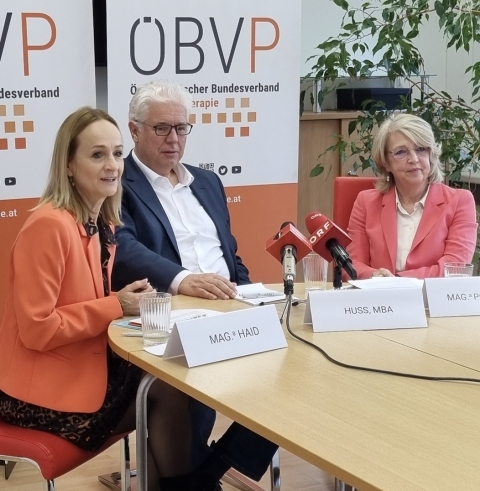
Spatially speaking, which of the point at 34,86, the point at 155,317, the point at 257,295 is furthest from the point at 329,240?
the point at 34,86

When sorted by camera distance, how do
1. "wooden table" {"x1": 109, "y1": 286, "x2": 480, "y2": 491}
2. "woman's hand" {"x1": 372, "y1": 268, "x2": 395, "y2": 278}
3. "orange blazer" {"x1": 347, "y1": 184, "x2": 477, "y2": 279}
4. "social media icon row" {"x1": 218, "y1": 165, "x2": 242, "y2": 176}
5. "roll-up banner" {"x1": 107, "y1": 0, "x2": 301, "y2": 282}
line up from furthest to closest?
"social media icon row" {"x1": 218, "y1": 165, "x2": 242, "y2": 176} → "roll-up banner" {"x1": 107, "y1": 0, "x2": 301, "y2": 282} → "orange blazer" {"x1": 347, "y1": 184, "x2": 477, "y2": 279} → "woman's hand" {"x1": 372, "y1": 268, "x2": 395, "y2": 278} → "wooden table" {"x1": 109, "y1": 286, "x2": 480, "y2": 491}

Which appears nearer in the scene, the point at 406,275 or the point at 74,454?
the point at 74,454

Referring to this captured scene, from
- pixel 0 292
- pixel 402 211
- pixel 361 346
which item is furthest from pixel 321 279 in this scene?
pixel 0 292

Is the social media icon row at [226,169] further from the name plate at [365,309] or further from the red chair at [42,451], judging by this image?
the red chair at [42,451]

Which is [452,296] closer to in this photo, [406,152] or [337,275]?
[337,275]

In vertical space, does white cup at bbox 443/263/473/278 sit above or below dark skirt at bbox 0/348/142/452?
above

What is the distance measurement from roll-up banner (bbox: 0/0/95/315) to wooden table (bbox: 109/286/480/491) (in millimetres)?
1547

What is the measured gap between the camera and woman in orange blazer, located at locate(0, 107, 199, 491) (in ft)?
7.14

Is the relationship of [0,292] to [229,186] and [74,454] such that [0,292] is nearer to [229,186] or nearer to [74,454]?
[229,186]

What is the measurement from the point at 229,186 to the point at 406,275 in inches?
52.7

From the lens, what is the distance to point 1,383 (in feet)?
7.33

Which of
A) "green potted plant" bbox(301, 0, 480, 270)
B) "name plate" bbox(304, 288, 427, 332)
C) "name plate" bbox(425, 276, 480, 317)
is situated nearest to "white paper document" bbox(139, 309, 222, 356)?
"name plate" bbox(304, 288, 427, 332)

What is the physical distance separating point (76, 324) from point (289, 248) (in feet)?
1.96

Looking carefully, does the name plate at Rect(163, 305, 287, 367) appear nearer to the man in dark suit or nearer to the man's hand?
the man's hand
